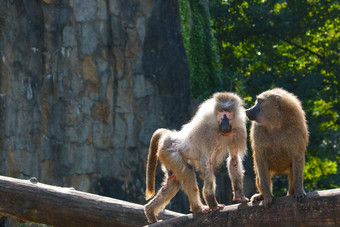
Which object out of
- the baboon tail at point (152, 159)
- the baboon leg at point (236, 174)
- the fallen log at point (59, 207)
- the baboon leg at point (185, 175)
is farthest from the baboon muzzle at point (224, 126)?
the fallen log at point (59, 207)

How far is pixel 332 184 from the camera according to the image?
14.8 meters

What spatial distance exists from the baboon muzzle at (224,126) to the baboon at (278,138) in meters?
0.27

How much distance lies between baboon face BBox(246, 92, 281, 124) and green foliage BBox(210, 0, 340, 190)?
25.5ft

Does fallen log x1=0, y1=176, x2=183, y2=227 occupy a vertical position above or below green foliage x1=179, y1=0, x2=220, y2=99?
Answer: below

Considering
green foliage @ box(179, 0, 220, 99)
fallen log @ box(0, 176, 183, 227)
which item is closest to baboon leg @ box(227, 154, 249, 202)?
fallen log @ box(0, 176, 183, 227)

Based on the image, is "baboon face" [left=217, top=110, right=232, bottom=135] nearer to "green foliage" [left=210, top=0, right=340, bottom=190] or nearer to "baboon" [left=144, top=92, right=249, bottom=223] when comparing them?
"baboon" [left=144, top=92, right=249, bottom=223]

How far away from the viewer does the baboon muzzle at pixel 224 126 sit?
551 centimetres

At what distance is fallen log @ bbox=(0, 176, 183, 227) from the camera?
228 inches

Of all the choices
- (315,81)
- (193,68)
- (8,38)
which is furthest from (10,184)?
(315,81)

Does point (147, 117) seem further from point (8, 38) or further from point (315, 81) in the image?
point (315, 81)

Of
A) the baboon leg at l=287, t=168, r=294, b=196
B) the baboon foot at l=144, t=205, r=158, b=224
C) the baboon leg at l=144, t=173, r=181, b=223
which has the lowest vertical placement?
the baboon foot at l=144, t=205, r=158, b=224

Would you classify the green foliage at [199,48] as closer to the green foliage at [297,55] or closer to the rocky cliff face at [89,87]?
the green foliage at [297,55]

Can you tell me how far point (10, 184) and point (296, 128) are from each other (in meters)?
2.90

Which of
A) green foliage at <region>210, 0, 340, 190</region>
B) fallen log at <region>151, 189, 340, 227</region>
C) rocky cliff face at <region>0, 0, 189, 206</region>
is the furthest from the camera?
green foliage at <region>210, 0, 340, 190</region>
